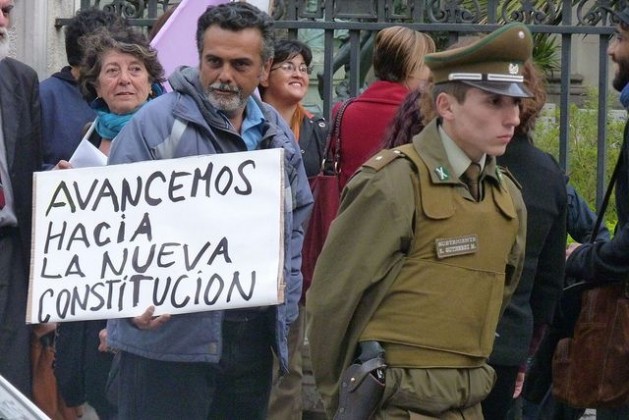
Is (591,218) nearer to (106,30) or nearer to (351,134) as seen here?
(351,134)

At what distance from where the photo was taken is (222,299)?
481 centimetres

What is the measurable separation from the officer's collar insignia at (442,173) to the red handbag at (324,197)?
2259mm

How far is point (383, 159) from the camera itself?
4227mm

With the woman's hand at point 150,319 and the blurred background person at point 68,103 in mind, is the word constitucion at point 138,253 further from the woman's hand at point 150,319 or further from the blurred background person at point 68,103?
the blurred background person at point 68,103

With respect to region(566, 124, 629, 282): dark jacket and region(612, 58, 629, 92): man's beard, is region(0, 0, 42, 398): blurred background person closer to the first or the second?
region(566, 124, 629, 282): dark jacket

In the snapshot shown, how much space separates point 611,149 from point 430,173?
5.76 metres

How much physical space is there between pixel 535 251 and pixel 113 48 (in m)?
1.85

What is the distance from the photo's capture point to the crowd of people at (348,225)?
4.18 metres

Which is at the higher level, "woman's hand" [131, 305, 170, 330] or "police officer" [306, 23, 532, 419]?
"police officer" [306, 23, 532, 419]

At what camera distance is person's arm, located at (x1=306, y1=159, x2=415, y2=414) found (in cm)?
413

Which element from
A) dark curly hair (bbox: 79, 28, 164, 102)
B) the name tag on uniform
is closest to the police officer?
the name tag on uniform

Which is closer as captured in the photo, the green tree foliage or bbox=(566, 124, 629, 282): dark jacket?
bbox=(566, 124, 629, 282): dark jacket

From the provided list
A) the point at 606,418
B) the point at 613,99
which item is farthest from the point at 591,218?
the point at 613,99

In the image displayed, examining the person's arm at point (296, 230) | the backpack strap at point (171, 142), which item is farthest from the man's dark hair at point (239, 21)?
the person's arm at point (296, 230)
